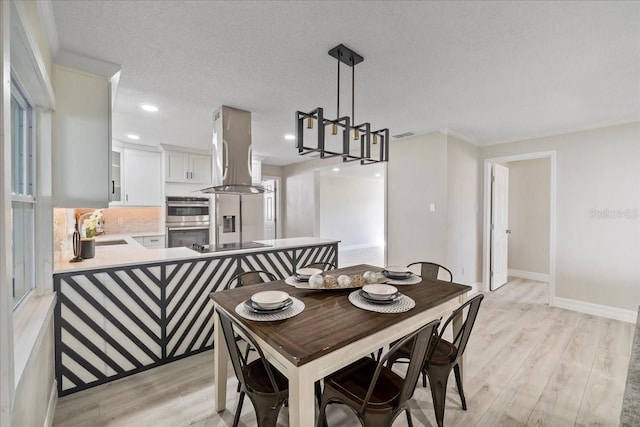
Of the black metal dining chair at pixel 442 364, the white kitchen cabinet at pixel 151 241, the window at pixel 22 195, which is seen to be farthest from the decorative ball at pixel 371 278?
the white kitchen cabinet at pixel 151 241

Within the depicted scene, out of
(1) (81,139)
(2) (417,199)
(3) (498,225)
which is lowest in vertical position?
(3) (498,225)

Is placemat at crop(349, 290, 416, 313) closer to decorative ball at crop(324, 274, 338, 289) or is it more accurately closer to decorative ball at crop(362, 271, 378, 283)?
decorative ball at crop(324, 274, 338, 289)

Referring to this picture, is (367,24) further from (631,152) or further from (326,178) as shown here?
(326,178)

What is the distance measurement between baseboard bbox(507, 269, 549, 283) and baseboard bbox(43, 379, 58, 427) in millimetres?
6664

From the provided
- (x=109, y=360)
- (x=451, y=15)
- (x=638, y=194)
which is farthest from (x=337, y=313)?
(x=638, y=194)

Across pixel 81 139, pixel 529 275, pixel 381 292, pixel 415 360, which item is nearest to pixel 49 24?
pixel 81 139

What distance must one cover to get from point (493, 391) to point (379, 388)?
129 centimetres

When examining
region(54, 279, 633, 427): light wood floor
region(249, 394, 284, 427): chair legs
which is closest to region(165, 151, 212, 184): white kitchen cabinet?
region(54, 279, 633, 427): light wood floor

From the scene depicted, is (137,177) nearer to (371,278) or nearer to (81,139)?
(81,139)

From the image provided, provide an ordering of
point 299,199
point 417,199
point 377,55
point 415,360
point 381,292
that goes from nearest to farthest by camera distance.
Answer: point 415,360
point 381,292
point 377,55
point 417,199
point 299,199

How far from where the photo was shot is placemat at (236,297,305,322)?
57.7 inches

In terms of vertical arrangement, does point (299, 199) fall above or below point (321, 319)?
above

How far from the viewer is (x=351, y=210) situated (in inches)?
374

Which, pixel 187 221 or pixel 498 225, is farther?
pixel 187 221
